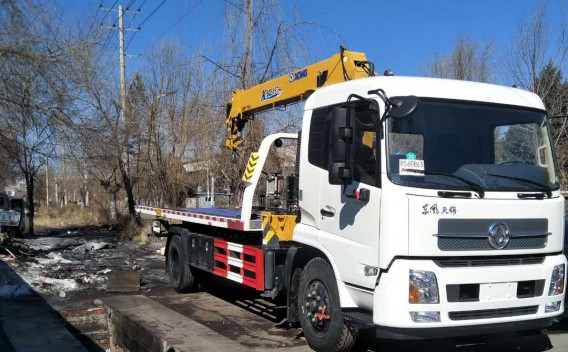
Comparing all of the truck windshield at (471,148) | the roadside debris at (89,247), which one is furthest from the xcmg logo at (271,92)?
the roadside debris at (89,247)

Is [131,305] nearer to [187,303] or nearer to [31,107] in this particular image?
[187,303]

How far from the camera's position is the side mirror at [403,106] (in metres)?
4.93

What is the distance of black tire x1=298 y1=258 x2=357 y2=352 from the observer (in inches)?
221

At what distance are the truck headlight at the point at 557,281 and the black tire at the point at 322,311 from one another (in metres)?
1.94

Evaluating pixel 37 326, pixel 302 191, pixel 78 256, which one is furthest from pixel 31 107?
pixel 302 191

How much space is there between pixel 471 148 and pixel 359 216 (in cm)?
126

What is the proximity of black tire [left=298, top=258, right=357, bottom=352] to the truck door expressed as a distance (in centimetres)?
31

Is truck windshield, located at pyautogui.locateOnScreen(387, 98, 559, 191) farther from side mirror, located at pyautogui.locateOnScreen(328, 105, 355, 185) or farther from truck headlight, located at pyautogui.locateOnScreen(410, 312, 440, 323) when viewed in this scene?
truck headlight, located at pyautogui.locateOnScreen(410, 312, 440, 323)

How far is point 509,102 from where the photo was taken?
5.69m

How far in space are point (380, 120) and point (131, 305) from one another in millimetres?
5705

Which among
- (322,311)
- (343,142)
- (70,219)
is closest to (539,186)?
(343,142)

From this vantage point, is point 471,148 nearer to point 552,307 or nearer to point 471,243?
point 471,243

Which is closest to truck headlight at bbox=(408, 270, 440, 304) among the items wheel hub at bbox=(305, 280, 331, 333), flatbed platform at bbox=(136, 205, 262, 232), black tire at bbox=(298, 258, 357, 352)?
black tire at bbox=(298, 258, 357, 352)

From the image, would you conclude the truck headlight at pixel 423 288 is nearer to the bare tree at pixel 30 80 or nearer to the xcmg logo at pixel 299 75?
the xcmg logo at pixel 299 75
